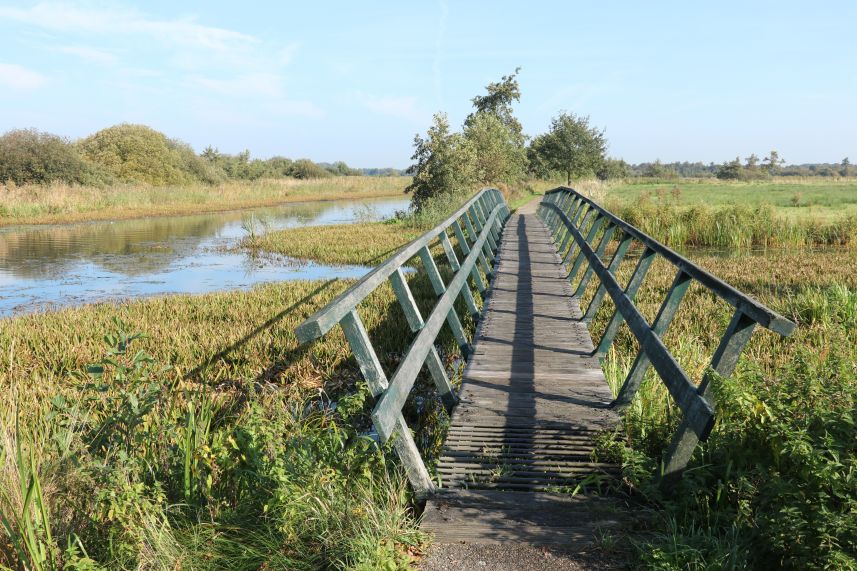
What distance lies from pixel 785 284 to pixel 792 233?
8.98 meters

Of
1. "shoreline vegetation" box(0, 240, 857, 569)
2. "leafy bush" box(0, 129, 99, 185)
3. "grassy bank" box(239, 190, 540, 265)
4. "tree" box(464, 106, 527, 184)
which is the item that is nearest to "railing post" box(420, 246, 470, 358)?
"shoreline vegetation" box(0, 240, 857, 569)

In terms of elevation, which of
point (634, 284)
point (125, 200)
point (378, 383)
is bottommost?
point (378, 383)

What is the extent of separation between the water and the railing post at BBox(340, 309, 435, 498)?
35.7 ft

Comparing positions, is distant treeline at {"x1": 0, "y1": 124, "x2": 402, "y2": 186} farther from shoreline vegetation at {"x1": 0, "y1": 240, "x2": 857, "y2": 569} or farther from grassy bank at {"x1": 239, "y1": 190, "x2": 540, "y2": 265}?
shoreline vegetation at {"x1": 0, "y1": 240, "x2": 857, "y2": 569}

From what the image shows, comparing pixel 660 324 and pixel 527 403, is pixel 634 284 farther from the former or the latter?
pixel 527 403

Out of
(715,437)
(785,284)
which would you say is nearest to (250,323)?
(715,437)

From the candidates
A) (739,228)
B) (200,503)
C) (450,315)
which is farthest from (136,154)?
(200,503)

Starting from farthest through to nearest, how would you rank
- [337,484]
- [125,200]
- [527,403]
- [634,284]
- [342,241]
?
[125,200] < [342,241] < [634,284] < [527,403] < [337,484]

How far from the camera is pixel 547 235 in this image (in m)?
16.9

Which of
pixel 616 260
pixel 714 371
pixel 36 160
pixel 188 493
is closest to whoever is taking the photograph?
pixel 714 371

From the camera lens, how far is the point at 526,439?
4.10 meters

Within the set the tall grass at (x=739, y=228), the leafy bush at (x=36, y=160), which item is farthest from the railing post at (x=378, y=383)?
the leafy bush at (x=36, y=160)

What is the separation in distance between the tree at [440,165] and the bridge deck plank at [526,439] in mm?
23218

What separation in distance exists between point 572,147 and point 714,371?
196 feet
